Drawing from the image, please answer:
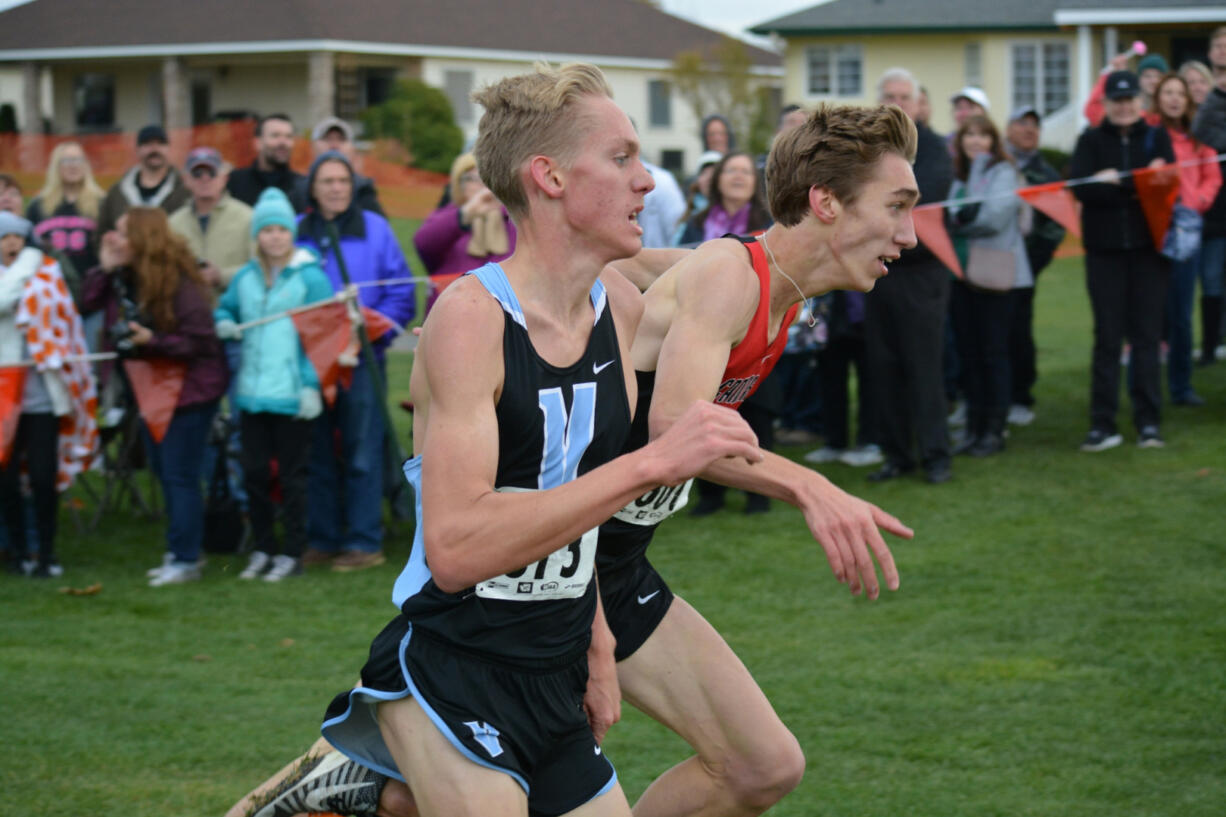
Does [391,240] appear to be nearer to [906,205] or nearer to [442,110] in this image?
[906,205]

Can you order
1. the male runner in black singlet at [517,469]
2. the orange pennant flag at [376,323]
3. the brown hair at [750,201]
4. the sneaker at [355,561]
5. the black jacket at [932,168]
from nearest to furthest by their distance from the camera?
the male runner in black singlet at [517,469] < the sneaker at [355,561] < the orange pennant flag at [376,323] < the brown hair at [750,201] < the black jacket at [932,168]

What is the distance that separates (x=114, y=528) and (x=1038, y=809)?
263 inches

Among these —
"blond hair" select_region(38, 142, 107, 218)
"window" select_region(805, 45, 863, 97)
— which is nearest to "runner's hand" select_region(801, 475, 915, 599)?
"blond hair" select_region(38, 142, 107, 218)

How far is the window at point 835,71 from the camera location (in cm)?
3875

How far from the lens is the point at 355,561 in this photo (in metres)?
8.14

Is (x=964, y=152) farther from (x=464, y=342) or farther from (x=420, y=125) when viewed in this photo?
(x=420, y=125)

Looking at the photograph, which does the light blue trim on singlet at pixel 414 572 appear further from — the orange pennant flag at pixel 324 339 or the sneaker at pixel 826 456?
the sneaker at pixel 826 456

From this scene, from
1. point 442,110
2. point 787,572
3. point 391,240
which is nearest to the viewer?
point 787,572

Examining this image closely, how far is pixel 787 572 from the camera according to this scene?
7605 millimetres

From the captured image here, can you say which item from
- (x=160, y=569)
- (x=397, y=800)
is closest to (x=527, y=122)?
(x=397, y=800)

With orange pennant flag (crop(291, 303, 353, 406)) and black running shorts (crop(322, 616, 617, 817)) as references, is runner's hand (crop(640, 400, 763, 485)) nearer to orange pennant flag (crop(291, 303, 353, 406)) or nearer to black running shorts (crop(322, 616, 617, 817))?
black running shorts (crop(322, 616, 617, 817))

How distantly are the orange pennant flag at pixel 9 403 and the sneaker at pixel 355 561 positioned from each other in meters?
1.90

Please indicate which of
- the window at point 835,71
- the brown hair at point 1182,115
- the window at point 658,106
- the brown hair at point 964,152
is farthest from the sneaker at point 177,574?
the window at point 658,106

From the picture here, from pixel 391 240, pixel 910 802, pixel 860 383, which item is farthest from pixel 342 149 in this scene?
pixel 910 802
